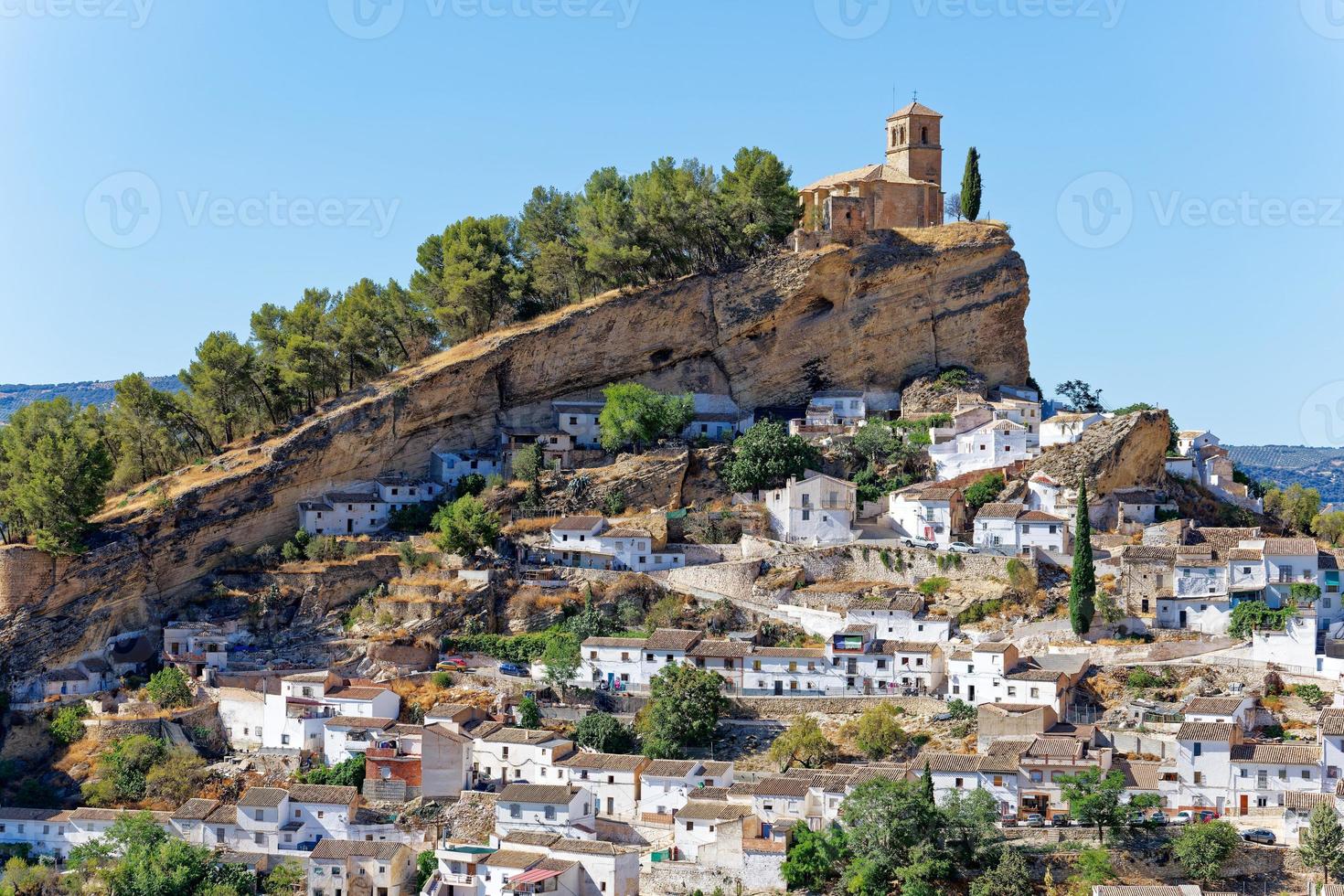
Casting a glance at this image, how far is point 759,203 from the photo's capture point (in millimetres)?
67062

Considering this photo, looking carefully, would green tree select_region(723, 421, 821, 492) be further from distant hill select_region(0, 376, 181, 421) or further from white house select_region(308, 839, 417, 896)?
distant hill select_region(0, 376, 181, 421)

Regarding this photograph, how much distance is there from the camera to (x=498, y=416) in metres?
65.6

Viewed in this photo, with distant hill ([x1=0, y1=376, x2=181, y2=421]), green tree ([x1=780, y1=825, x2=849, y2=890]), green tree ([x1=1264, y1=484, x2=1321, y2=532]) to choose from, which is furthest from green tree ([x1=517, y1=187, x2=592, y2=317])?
distant hill ([x1=0, y1=376, x2=181, y2=421])

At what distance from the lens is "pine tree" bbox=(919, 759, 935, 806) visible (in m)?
43.0

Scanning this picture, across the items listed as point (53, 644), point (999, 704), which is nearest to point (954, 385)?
point (999, 704)

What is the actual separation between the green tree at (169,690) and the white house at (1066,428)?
88.5 feet

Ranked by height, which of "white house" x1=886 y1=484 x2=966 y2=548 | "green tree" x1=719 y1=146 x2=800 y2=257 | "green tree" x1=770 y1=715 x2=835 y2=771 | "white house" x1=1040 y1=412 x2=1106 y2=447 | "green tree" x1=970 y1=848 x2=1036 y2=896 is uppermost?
"green tree" x1=719 y1=146 x2=800 y2=257

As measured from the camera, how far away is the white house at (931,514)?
5659 cm

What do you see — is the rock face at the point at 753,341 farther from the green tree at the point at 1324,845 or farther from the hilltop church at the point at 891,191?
the green tree at the point at 1324,845

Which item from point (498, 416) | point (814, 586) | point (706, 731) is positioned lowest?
point (706, 731)

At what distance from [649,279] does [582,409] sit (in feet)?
19.2

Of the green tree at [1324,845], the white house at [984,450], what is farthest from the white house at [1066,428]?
the green tree at [1324,845]

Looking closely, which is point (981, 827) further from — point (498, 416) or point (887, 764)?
point (498, 416)

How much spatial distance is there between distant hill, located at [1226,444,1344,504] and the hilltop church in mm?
73766
